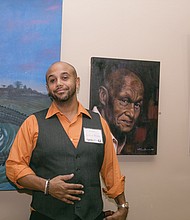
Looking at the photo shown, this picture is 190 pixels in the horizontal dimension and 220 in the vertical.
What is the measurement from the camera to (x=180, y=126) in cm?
242

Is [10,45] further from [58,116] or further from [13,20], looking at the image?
[58,116]

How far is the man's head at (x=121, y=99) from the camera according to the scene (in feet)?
7.29

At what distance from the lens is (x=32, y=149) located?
5.74 feet

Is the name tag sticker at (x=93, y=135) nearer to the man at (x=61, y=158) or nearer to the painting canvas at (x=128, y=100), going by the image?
the man at (x=61, y=158)

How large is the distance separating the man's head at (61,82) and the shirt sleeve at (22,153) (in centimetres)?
19

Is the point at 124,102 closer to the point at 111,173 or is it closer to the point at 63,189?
the point at 111,173

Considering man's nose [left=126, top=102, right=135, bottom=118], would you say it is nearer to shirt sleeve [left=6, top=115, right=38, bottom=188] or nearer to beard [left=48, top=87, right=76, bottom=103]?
beard [left=48, top=87, right=76, bottom=103]

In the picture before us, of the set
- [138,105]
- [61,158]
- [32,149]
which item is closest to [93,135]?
[61,158]

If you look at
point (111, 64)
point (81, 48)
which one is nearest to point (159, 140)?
point (111, 64)

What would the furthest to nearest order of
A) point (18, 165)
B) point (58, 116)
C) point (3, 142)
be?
point (3, 142) < point (58, 116) < point (18, 165)

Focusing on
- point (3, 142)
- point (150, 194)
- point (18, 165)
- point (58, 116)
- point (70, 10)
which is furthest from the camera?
point (150, 194)

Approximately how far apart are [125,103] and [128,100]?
1.2 inches

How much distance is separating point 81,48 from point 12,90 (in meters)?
0.53

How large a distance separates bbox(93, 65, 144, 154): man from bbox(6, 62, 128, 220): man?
374mm
